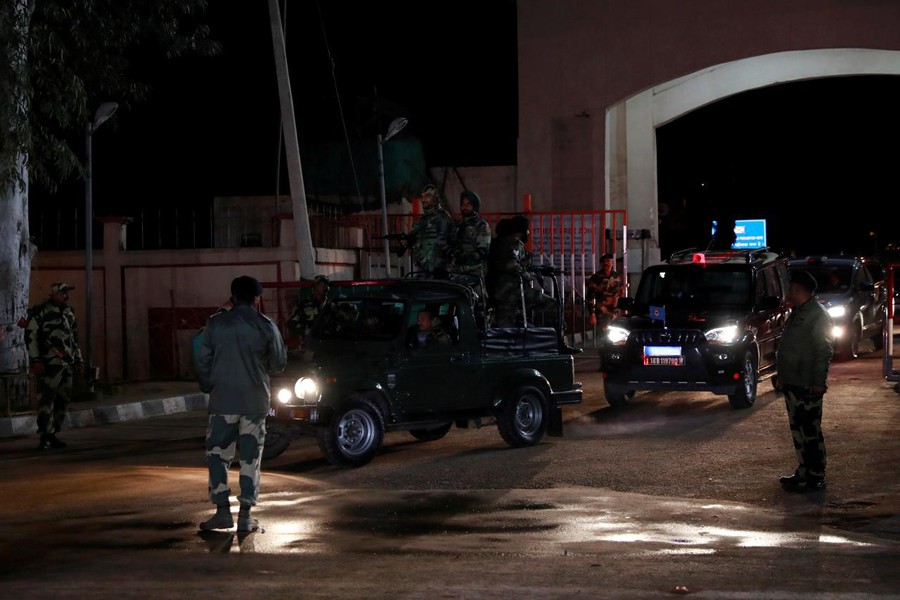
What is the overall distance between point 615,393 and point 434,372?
4779 mm

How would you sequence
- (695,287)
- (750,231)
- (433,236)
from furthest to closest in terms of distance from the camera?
(750,231) → (695,287) → (433,236)

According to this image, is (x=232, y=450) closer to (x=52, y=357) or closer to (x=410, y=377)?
(x=410, y=377)

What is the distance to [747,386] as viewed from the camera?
1630 centimetres

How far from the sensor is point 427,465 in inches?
476

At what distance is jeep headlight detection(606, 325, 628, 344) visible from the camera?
1644 cm

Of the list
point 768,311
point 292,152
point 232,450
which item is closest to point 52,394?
point 232,450

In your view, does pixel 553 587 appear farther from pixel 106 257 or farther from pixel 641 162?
pixel 641 162

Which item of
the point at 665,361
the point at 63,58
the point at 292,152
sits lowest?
the point at 665,361

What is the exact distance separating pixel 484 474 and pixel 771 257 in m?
8.05

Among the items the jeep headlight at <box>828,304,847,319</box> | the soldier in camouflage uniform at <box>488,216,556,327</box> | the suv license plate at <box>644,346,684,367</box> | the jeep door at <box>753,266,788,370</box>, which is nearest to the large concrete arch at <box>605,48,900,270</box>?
the jeep headlight at <box>828,304,847,319</box>

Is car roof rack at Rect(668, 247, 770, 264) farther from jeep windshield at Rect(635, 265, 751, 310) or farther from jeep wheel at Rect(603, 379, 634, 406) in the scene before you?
jeep wheel at Rect(603, 379, 634, 406)

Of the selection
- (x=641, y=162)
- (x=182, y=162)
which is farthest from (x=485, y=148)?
(x=182, y=162)

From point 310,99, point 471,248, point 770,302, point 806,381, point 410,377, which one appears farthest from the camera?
point 310,99

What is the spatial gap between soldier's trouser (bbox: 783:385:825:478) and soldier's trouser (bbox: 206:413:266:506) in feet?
14.1
